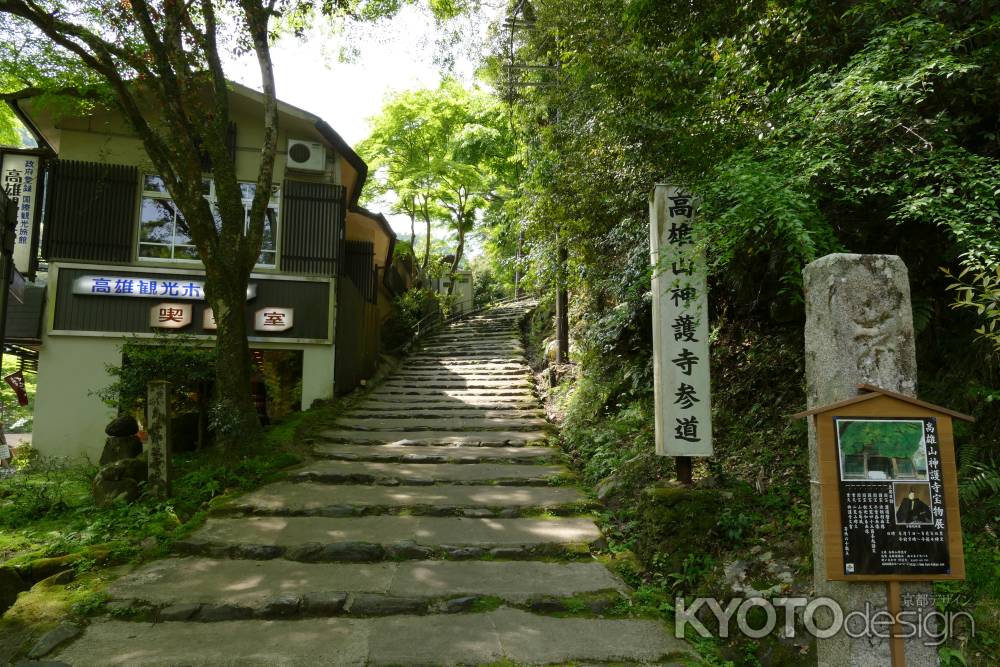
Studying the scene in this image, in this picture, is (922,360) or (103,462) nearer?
(922,360)

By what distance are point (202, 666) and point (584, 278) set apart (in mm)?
7737

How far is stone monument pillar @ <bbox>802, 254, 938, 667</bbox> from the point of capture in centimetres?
330

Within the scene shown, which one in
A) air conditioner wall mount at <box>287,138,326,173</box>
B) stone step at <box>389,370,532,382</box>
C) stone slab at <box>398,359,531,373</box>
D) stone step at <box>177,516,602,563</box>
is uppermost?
air conditioner wall mount at <box>287,138,326,173</box>


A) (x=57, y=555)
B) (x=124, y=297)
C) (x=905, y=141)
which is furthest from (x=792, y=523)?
(x=124, y=297)

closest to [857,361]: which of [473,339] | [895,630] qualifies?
[895,630]

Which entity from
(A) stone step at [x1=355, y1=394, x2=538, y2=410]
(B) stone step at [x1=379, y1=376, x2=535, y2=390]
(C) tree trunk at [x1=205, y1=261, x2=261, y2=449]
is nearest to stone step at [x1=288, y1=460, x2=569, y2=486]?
(C) tree trunk at [x1=205, y1=261, x2=261, y2=449]

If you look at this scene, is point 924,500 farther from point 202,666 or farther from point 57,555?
point 57,555

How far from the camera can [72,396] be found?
11672 mm

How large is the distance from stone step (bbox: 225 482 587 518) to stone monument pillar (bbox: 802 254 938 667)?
12.8 ft

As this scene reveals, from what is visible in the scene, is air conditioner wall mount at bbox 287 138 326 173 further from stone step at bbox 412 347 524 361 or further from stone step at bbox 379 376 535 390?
stone step at bbox 412 347 524 361

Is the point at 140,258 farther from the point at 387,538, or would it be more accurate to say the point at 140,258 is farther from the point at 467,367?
the point at 387,538

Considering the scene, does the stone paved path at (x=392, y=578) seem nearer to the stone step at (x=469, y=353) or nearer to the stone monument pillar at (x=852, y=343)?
the stone monument pillar at (x=852, y=343)

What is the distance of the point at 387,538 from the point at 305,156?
383 inches

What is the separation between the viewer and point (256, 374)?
15.0 meters
